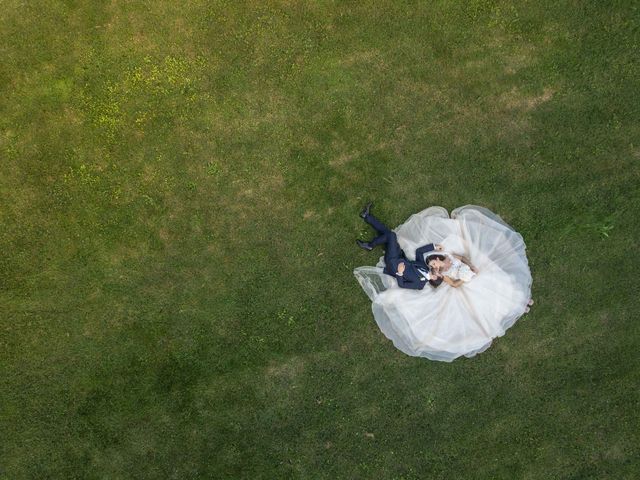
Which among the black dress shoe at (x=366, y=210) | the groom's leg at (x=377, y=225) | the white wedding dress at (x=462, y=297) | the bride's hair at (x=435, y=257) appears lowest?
the white wedding dress at (x=462, y=297)

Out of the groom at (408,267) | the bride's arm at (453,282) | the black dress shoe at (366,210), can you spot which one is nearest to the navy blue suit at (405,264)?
the groom at (408,267)

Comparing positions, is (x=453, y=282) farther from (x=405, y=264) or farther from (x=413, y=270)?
(x=405, y=264)

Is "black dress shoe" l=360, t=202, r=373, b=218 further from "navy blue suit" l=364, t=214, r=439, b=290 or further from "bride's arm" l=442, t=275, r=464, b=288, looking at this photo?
"bride's arm" l=442, t=275, r=464, b=288

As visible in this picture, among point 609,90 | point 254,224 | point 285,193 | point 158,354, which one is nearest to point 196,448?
point 158,354

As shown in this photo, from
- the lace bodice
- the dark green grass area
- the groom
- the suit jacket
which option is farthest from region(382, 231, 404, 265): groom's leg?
the lace bodice

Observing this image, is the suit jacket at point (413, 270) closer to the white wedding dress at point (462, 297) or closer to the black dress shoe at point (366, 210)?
the white wedding dress at point (462, 297)
